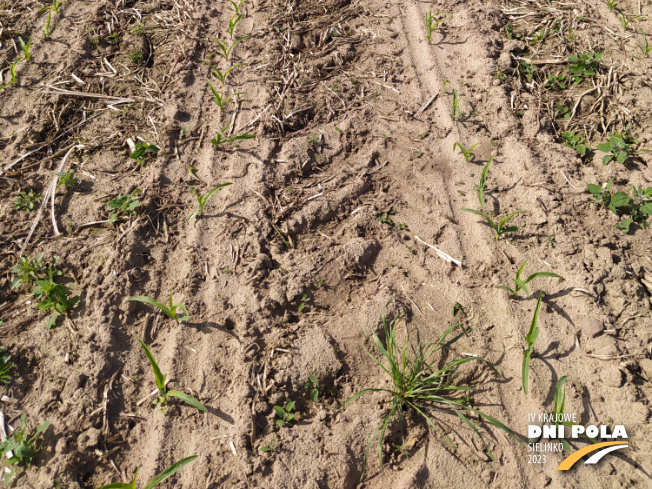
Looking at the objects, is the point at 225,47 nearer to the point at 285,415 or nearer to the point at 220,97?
the point at 220,97

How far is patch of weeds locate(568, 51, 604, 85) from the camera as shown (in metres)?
3.53

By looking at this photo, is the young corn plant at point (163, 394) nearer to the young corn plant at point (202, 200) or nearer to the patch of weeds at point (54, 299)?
the patch of weeds at point (54, 299)

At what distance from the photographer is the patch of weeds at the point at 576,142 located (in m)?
3.17

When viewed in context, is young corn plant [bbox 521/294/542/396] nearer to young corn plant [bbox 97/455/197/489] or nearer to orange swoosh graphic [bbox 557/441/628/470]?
orange swoosh graphic [bbox 557/441/628/470]

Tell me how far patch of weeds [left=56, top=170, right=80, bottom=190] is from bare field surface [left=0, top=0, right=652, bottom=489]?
0.03 meters

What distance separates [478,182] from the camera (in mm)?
3025

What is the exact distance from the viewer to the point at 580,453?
2133mm

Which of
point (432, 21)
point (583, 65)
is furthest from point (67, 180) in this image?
point (583, 65)

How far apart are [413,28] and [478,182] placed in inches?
67.4

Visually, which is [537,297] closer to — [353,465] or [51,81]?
[353,465]

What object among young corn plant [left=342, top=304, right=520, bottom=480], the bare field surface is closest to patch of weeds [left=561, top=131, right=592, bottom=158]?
the bare field surface

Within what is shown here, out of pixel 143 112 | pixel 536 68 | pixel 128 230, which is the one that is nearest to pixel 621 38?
pixel 536 68

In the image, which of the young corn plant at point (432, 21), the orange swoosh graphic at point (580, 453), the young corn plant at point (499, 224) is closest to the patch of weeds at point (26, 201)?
the young corn plant at point (499, 224)

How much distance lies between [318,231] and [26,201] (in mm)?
1894
